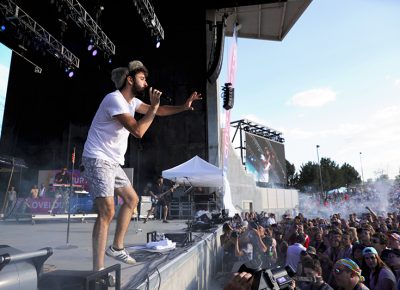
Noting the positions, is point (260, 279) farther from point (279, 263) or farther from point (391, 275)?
point (279, 263)

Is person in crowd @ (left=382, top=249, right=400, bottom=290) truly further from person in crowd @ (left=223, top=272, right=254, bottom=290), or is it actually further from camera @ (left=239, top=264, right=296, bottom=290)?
person in crowd @ (left=223, top=272, right=254, bottom=290)

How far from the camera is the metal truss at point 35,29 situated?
9.45 m

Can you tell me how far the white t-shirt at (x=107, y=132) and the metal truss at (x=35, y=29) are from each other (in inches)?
364

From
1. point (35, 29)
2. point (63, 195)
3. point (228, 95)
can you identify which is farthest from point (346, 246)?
point (35, 29)

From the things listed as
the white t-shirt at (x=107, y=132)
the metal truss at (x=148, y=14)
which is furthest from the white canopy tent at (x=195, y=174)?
the white t-shirt at (x=107, y=132)

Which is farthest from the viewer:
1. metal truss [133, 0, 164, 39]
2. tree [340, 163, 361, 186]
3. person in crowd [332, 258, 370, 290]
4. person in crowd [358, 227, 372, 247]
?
tree [340, 163, 361, 186]

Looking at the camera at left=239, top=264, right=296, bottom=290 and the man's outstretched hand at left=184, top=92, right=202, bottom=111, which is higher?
the man's outstretched hand at left=184, top=92, right=202, bottom=111

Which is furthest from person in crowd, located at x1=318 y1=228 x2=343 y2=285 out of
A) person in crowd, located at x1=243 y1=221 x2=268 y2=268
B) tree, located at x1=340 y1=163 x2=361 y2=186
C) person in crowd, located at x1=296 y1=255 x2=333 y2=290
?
tree, located at x1=340 y1=163 x2=361 y2=186

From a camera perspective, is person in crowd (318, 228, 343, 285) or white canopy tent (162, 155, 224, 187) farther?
white canopy tent (162, 155, 224, 187)

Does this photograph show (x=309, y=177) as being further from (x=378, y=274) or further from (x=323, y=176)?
(x=378, y=274)

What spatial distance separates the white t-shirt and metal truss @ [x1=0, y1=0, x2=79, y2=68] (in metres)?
9.24

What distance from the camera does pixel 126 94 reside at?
270 centimetres

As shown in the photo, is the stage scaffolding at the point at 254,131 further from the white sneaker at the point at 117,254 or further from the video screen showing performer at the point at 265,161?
the white sneaker at the point at 117,254

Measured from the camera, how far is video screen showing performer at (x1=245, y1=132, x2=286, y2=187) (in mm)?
31330
